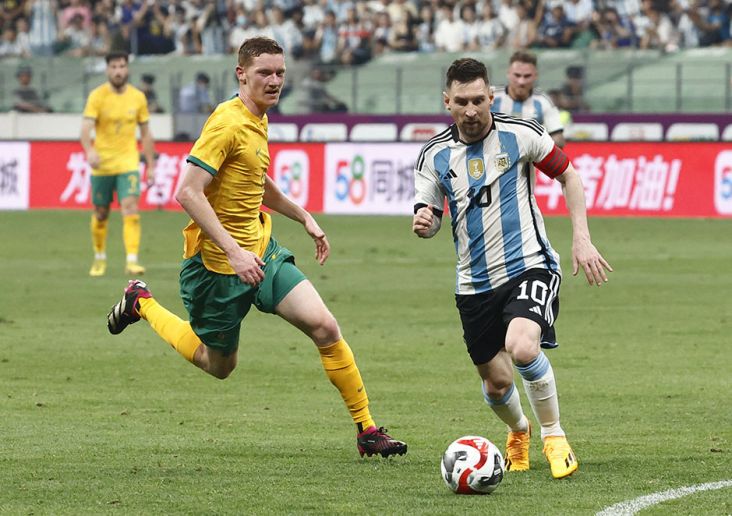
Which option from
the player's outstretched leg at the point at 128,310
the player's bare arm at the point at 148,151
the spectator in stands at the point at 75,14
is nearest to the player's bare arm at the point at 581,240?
the player's outstretched leg at the point at 128,310

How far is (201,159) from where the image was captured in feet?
23.7

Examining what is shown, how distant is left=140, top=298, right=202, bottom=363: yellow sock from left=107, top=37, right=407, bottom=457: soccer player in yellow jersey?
126 mm

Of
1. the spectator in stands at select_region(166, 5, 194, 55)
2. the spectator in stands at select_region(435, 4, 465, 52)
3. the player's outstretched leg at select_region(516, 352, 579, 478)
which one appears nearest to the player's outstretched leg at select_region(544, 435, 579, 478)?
the player's outstretched leg at select_region(516, 352, 579, 478)

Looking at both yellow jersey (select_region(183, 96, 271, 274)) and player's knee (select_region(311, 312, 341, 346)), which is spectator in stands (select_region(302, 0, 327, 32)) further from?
player's knee (select_region(311, 312, 341, 346))

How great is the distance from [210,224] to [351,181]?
1809cm

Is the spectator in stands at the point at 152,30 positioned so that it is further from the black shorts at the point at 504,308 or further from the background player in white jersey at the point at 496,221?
the black shorts at the point at 504,308

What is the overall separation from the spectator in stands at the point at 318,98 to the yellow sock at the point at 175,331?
21.0 m

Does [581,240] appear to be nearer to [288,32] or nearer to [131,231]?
[131,231]

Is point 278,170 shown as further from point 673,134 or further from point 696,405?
point 696,405

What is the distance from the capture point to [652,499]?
617 cm

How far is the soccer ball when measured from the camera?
633 centimetres

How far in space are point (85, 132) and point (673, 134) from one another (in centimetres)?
1269

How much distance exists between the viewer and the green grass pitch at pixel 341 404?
642cm

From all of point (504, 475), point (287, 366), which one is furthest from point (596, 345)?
point (504, 475)
